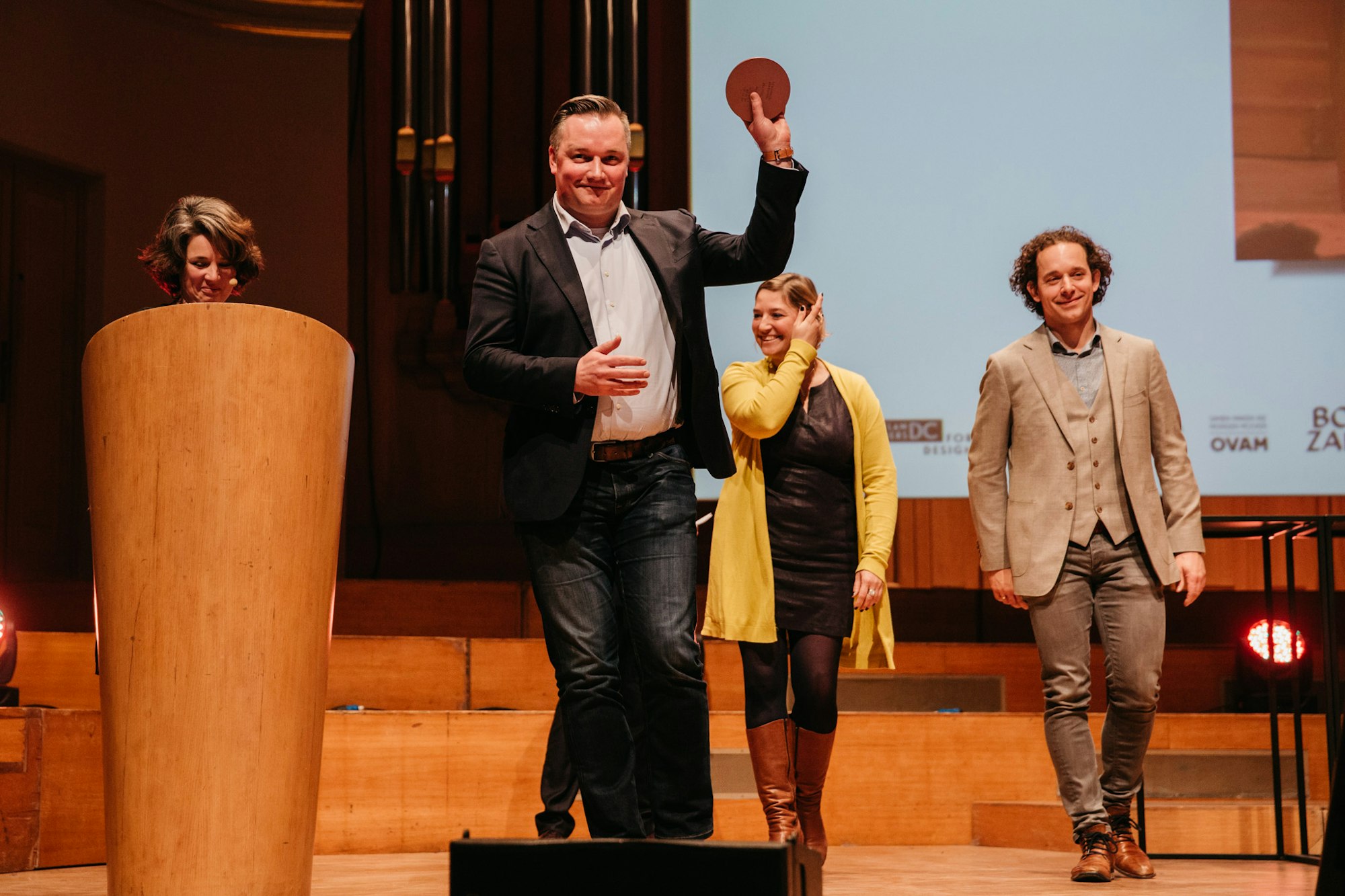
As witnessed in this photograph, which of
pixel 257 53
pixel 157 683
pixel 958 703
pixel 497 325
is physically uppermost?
pixel 257 53

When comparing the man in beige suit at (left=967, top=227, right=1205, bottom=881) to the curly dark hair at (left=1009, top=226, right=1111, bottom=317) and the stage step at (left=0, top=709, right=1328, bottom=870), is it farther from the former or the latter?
the stage step at (left=0, top=709, right=1328, bottom=870)

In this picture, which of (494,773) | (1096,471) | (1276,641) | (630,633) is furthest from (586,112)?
(1276,641)

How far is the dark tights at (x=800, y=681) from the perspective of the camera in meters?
2.74

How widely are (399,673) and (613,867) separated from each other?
234 centimetres

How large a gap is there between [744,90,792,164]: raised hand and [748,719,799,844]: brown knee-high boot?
1213 millimetres

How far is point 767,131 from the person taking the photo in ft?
6.58

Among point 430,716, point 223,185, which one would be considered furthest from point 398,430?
point 430,716

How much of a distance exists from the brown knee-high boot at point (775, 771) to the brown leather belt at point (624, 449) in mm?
906

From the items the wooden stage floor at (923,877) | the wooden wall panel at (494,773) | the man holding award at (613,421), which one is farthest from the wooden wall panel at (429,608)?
the man holding award at (613,421)

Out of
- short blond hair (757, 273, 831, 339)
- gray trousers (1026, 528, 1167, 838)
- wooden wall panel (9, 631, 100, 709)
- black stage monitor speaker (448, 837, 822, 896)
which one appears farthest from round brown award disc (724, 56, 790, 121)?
wooden wall panel (9, 631, 100, 709)

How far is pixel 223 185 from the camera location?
539cm

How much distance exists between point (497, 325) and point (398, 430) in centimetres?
344

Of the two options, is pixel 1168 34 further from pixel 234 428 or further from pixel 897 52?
pixel 234 428

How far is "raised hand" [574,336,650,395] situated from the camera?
6.00 ft
